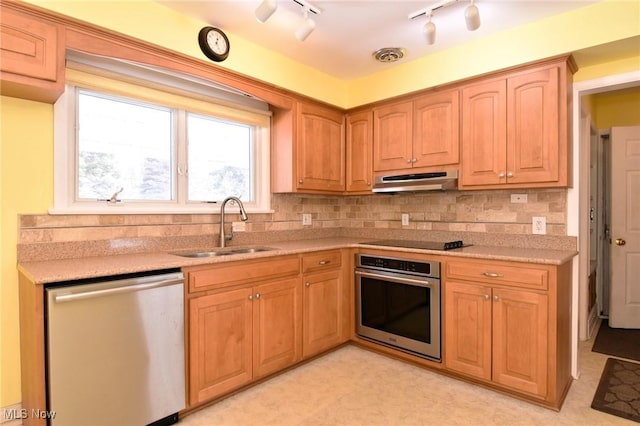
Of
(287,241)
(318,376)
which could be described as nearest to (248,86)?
(287,241)

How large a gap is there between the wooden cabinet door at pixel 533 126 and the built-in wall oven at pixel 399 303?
0.91 metres

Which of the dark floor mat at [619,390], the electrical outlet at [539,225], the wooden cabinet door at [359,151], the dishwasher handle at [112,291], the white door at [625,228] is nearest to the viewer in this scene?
the dishwasher handle at [112,291]

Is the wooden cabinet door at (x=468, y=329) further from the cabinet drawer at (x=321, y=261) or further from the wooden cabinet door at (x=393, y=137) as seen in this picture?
the wooden cabinet door at (x=393, y=137)

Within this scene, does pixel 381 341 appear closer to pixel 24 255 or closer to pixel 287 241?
pixel 287 241

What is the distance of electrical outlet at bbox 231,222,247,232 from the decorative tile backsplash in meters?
0.03

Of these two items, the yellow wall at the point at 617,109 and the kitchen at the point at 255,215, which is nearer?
the kitchen at the point at 255,215

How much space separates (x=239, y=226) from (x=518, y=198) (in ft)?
7.34

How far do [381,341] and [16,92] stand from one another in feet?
9.40

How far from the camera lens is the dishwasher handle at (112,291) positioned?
159 cm

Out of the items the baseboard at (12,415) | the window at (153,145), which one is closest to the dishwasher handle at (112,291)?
the window at (153,145)

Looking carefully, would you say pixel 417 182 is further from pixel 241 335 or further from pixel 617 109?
pixel 617 109

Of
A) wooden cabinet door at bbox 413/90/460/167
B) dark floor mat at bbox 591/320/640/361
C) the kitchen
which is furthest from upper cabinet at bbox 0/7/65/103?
dark floor mat at bbox 591/320/640/361

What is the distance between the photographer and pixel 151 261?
202 cm

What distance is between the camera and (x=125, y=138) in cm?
245
